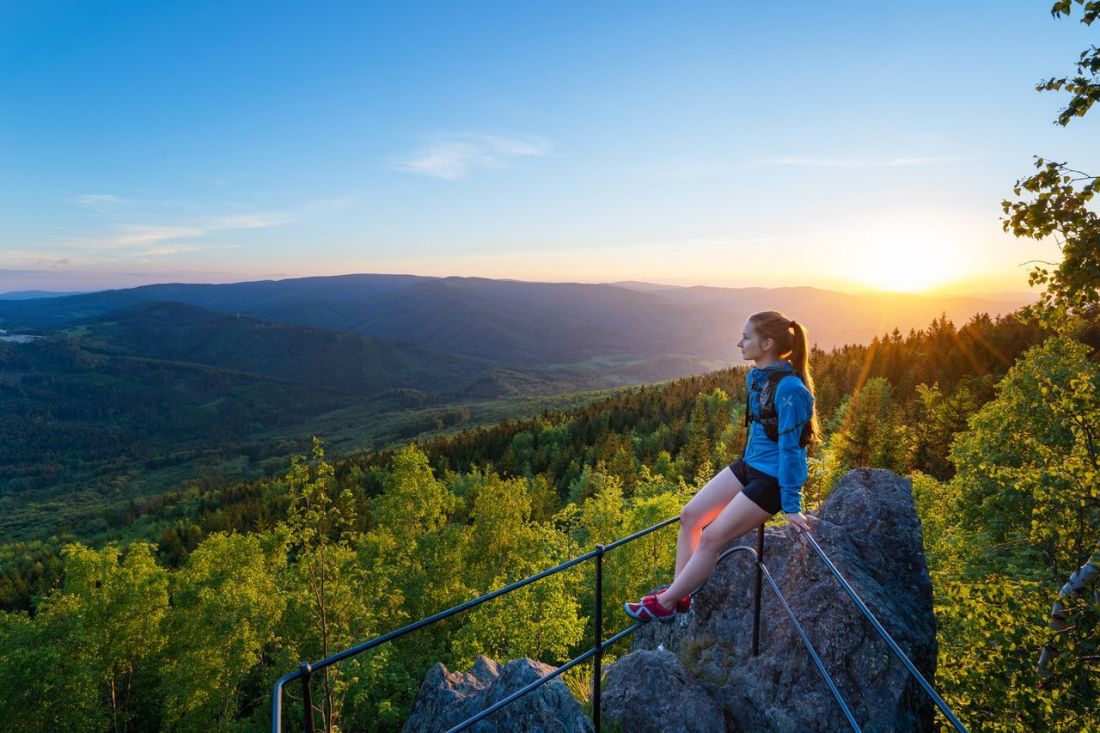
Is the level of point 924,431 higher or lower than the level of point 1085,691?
lower

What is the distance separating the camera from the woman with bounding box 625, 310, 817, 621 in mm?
4824

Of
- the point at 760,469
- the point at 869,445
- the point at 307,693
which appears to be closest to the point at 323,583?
the point at 760,469

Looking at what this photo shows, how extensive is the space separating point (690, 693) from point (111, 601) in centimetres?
4375

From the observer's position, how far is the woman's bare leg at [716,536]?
4941 mm

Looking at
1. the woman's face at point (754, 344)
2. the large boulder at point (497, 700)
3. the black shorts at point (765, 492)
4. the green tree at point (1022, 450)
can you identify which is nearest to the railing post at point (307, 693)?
the large boulder at point (497, 700)

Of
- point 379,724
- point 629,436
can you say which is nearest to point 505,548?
point 379,724

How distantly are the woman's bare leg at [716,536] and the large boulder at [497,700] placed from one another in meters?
1.65

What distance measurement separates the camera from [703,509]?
5527 mm

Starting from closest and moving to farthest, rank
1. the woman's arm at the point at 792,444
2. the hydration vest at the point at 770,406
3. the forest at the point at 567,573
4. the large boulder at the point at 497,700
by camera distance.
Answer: the woman's arm at the point at 792,444 < the hydration vest at the point at 770,406 < the large boulder at the point at 497,700 < the forest at the point at 567,573

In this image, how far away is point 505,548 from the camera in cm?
3959

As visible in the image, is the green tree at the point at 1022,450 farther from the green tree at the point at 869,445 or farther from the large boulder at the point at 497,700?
the large boulder at the point at 497,700

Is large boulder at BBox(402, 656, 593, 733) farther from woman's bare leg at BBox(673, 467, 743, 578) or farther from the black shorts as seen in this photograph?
the black shorts

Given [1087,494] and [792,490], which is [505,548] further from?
[792,490]

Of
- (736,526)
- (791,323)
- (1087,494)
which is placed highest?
(791,323)
